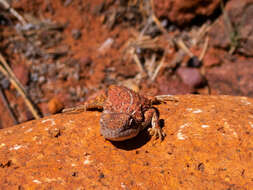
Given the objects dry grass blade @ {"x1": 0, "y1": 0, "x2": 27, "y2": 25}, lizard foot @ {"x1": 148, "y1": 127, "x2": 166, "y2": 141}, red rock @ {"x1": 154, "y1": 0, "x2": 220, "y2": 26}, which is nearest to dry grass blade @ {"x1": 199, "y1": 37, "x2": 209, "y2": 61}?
red rock @ {"x1": 154, "y1": 0, "x2": 220, "y2": 26}

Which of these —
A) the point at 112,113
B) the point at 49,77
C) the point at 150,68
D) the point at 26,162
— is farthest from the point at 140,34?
the point at 26,162

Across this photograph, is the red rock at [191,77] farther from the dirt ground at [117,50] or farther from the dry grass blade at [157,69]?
the dry grass blade at [157,69]

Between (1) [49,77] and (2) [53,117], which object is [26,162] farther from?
(1) [49,77]

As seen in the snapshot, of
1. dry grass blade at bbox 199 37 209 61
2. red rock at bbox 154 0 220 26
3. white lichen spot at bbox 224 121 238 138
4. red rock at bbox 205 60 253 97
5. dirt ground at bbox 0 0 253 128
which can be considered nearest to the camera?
white lichen spot at bbox 224 121 238 138

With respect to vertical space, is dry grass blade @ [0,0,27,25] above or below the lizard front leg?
above

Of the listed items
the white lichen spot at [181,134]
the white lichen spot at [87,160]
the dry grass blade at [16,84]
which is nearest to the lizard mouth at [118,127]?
the white lichen spot at [87,160]

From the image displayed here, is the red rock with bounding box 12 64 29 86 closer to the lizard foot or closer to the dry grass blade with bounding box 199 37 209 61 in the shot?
the lizard foot
